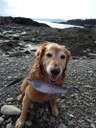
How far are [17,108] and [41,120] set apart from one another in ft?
2.20

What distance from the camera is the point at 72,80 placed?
363 inches

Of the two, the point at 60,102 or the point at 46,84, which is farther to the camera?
the point at 60,102

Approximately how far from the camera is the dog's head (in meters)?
5.43

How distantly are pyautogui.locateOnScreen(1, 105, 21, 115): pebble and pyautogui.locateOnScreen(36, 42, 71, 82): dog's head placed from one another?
1470 millimetres

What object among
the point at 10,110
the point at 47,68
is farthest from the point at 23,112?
the point at 47,68

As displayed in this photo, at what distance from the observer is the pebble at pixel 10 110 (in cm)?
673

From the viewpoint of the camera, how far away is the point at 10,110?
676 centimetres

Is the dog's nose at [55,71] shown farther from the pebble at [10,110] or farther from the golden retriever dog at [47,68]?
the pebble at [10,110]

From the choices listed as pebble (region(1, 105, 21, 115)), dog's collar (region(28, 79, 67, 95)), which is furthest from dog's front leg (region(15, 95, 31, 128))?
dog's collar (region(28, 79, 67, 95))

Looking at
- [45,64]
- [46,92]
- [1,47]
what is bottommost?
[1,47]

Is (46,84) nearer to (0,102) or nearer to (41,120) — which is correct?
(41,120)

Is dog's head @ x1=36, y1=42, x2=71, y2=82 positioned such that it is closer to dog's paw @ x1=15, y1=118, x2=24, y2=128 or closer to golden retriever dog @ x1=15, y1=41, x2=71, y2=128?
golden retriever dog @ x1=15, y1=41, x2=71, y2=128

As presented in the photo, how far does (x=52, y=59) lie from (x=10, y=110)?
73.7 inches

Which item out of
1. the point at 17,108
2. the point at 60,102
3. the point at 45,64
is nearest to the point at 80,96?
the point at 60,102
